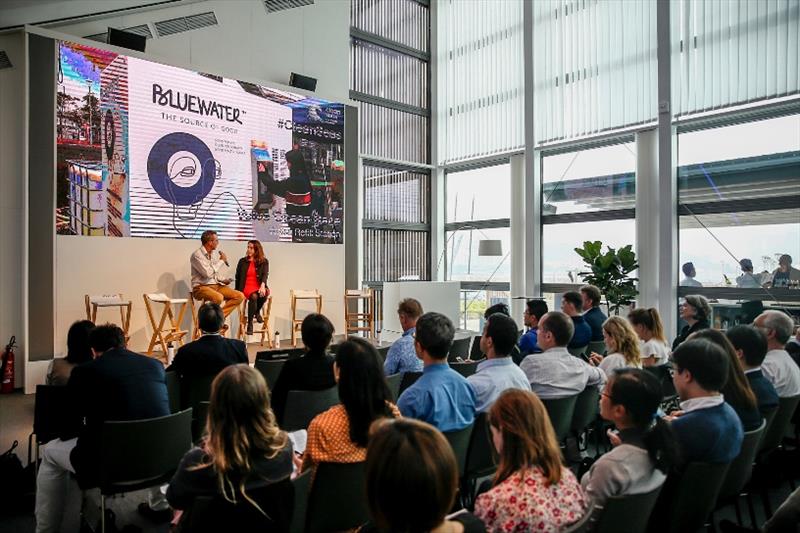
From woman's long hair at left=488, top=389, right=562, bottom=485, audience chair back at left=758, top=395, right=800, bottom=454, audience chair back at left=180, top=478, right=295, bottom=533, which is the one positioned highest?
woman's long hair at left=488, top=389, right=562, bottom=485

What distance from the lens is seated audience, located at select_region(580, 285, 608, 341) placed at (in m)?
5.39

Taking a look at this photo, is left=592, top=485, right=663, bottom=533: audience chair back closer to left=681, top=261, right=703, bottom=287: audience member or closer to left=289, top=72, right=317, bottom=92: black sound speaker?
left=681, top=261, right=703, bottom=287: audience member

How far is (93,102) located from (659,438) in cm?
700

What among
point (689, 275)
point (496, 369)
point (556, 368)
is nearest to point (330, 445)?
point (496, 369)

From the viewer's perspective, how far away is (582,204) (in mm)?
9047

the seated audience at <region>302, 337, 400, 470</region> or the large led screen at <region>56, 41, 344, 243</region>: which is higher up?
the large led screen at <region>56, 41, 344, 243</region>

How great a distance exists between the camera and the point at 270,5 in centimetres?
866

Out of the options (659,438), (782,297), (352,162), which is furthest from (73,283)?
(782,297)

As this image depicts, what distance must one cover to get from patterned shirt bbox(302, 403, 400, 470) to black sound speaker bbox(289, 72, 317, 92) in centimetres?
765

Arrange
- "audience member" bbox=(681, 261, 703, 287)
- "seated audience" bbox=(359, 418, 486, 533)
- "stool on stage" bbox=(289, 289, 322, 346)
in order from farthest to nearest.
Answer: "stool on stage" bbox=(289, 289, 322, 346)
"audience member" bbox=(681, 261, 703, 287)
"seated audience" bbox=(359, 418, 486, 533)

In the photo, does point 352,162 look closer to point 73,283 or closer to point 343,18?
point 343,18

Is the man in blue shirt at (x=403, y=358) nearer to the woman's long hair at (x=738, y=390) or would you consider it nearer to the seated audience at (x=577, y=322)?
the seated audience at (x=577, y=322)

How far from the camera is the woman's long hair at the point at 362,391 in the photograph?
6.71 feet

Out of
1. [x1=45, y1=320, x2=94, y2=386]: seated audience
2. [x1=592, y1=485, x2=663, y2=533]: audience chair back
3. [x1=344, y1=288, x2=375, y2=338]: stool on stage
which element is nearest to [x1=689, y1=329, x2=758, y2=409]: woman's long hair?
[x1=592, y1=485, x2=663, y2=533]: audience chair back
